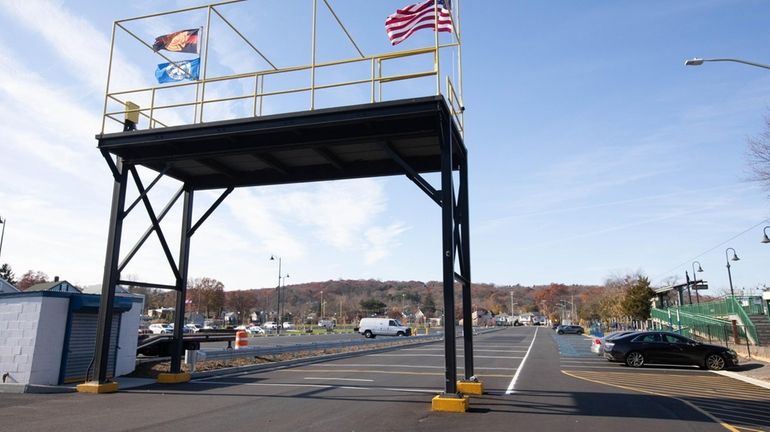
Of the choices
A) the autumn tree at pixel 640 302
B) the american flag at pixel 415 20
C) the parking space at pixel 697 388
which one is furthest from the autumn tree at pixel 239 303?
the american flag at pixel 415 20

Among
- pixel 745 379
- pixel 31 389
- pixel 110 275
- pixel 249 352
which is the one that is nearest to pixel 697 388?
Result: pixel 745 379

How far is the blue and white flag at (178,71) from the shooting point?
45.7 ft

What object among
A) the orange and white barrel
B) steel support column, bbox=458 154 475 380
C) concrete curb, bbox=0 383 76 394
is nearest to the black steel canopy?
steel support column, bbox=458 154 475 380

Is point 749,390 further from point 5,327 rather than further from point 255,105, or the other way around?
point 5,327

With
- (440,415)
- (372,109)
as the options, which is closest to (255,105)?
(372,109)

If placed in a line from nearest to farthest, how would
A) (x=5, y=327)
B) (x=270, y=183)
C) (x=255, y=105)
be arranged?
(x=255, y=105) < (x=5, y=327) < (x=270, y=183)

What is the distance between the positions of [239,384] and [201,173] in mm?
6698

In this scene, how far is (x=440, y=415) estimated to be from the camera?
9570 millimetres

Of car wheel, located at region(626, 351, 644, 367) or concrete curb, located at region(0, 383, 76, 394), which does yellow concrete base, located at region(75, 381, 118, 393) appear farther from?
car wheel, located at region(626, 351, 644, 367)

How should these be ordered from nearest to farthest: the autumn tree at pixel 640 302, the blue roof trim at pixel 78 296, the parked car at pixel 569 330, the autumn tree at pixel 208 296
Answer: the blue roof trim at pixel 78 296, the autumn tree at pixel 640 302, the parked car at pixel 569 330, the autumn tree at pixel 208 296

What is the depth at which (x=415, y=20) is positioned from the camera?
1229 centimetres

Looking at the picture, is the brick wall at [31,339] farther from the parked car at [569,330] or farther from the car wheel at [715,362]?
the parked car at [569,330]

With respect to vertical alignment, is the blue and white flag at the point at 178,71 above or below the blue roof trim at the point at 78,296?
above

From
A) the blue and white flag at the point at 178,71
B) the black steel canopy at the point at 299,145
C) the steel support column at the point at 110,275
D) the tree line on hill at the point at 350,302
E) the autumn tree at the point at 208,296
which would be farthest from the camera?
the autumn tree at the point at 208,296
